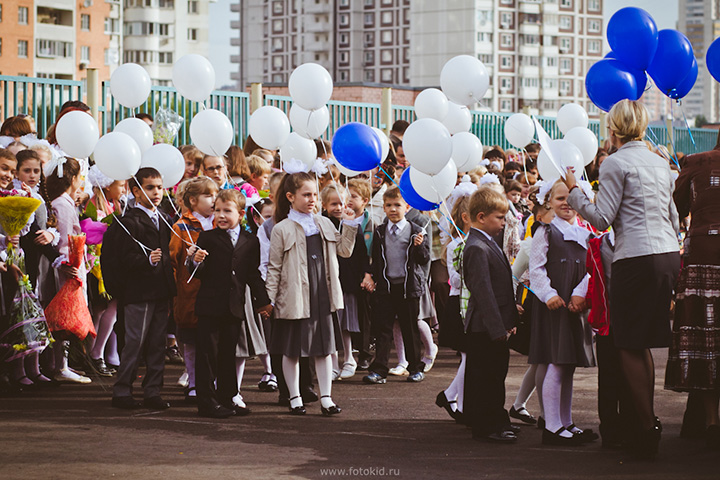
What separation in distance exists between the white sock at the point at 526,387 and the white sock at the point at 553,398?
0.57 metres

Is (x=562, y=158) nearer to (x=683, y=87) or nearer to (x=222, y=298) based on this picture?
(x=683, y=87)

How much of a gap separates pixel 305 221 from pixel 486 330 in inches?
70.2

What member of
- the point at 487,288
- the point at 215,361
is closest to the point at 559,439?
the point at 487,288

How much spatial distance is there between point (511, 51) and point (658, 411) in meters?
137

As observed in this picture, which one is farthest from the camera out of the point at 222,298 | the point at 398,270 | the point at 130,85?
the point at 130,85

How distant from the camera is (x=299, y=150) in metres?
10.2

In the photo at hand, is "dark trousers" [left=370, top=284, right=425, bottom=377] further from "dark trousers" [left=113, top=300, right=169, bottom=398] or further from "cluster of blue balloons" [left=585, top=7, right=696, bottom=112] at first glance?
"cluster of blue balloons" [left=585, top=7, right=696, bottom=112]

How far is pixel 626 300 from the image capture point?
6188 mm

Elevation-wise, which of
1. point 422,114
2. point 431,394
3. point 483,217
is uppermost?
point 422,114

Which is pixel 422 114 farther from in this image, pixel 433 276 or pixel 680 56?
pixel 680 56

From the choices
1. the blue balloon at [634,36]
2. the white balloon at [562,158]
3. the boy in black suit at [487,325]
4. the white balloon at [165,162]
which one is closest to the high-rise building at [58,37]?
the white balloon at [165,162]

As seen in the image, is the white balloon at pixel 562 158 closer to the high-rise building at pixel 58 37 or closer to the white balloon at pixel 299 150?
the white balloon at pixel 299 150

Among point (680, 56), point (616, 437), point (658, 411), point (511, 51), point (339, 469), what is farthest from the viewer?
point (511, 51)

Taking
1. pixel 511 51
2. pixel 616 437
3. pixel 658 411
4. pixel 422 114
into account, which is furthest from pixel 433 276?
pixel 511 51
